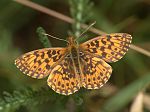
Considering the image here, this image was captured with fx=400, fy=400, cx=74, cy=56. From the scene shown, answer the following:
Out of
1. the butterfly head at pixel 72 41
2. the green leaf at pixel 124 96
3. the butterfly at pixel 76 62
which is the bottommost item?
the green leaf at pixel 124 96

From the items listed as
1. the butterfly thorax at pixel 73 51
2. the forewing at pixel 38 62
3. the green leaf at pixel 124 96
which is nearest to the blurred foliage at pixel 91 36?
the green leaf at pixel 124 96

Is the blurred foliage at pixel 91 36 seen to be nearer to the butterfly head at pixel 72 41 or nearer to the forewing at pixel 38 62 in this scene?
the butterfly head at pixel 72 41

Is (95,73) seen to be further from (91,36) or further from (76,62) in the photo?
(91,36)

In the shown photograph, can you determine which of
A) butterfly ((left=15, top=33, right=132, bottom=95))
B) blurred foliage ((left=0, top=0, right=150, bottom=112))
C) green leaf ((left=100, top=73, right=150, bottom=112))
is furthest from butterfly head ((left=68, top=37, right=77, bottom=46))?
green leaf ((left=100, top=73, right=150, bottom=112))

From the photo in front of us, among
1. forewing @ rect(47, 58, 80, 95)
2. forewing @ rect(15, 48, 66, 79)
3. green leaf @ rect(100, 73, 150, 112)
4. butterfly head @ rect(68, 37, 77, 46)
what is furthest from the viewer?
green leaf @ rect(100, 73, 150, 112)

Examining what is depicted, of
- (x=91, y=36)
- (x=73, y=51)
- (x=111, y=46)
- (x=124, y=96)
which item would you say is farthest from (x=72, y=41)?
(x=91, y=36)

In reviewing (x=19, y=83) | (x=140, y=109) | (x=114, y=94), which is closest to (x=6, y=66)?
(x=19, y=83)

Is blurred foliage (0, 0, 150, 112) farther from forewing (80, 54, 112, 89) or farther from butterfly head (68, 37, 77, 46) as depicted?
forewing (80, 54, 112, 89)

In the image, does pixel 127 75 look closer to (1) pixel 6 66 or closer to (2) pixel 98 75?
(1) pixel 6 66
